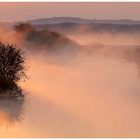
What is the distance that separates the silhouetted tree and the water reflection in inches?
2.8

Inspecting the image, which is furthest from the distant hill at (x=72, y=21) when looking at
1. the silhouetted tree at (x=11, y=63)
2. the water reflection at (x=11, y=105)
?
the water reflection at (x=11, y=105)

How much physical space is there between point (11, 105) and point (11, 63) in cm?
36

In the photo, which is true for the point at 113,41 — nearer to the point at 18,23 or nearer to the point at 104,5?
the point at 104,5

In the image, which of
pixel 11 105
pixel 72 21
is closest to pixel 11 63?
pixel 11 105

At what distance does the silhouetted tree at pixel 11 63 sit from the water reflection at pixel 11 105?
0.24 feet

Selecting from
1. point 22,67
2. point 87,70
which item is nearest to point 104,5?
point 87,70

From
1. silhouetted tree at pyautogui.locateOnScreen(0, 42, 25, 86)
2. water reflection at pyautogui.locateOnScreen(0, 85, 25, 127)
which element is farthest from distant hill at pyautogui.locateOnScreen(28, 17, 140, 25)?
water reflection at pyautogui.locateOnScreen(0, 85, 25, 127)

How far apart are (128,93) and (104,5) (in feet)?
1.96

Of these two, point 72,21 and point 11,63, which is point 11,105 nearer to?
point 11,63

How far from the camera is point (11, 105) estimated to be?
383 cm

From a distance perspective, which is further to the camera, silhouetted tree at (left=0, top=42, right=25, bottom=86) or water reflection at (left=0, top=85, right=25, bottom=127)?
silhouetted tree at (left=0, top=42, right=25, bottom=86)

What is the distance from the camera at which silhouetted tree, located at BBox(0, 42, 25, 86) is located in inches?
154

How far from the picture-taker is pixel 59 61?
12.8ft

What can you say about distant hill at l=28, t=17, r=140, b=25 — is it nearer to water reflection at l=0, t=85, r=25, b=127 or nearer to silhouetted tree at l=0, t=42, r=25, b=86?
silhouetted tree at l=0, t=42, r=25, b=86
